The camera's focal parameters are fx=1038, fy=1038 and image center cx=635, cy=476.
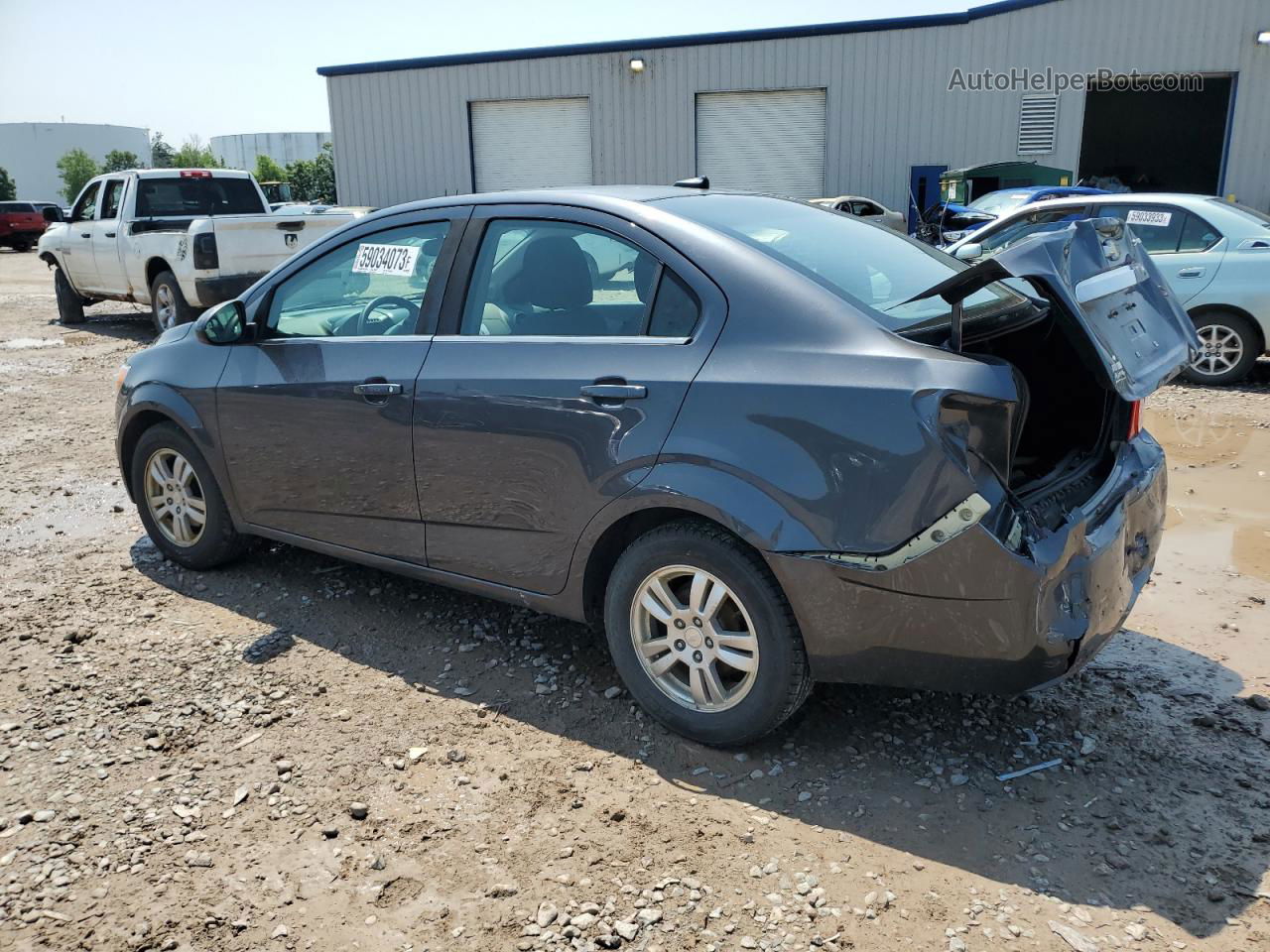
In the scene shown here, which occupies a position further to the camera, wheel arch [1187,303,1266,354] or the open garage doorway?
the open garage doorway

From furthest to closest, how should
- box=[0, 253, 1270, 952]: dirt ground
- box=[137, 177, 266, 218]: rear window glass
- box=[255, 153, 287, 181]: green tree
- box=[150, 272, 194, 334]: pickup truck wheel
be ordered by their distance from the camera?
box=[255, 153, 287, 181]: green tree → box=[137, 177, 266, 218]: rear window glass → box=[150, 272, 194, 334]: pickup truck wheel → box=[0, 253, 1270, 952]: dirt ground

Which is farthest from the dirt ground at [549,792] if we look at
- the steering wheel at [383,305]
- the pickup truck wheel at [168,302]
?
the pickup truck wheel at [168,302]

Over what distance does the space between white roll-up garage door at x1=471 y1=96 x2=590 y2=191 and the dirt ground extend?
2111 centimetres

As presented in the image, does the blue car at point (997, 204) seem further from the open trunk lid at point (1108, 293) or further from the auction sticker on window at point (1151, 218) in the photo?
the open trunk lid at point (1108, 293)

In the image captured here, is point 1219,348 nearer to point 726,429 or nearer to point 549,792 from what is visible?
point 726,429

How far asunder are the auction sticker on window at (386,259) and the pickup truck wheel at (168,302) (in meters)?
8.41

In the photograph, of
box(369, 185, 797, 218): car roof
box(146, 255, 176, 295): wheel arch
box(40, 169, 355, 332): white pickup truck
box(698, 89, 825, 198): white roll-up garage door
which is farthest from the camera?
box(698, 89, 825, 198): white roll-up garage door

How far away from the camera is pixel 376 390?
12.5 ft

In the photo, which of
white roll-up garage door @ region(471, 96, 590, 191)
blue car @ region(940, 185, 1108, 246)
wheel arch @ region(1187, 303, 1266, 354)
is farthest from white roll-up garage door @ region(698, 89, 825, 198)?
wheel arch @ region(1187, 303, 1266, 354)

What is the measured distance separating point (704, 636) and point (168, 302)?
10620mm

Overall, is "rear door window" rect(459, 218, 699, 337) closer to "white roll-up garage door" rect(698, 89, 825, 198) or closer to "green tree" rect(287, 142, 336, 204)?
"white roll-up garage door" rect(698, 89, 825, 198)

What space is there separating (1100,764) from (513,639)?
212 centimetres

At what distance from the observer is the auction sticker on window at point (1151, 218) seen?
8.74m

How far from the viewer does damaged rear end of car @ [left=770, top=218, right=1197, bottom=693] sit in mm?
2691
